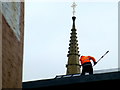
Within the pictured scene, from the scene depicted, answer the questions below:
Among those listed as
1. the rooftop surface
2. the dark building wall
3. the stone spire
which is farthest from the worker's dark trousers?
the stone spire

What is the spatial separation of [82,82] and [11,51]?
266 centimetres

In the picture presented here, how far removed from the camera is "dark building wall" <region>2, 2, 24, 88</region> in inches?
242

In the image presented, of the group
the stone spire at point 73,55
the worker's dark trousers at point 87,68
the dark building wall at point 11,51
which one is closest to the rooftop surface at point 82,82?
the dark building wall at point 11,51

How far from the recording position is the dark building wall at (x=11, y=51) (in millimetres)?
6137

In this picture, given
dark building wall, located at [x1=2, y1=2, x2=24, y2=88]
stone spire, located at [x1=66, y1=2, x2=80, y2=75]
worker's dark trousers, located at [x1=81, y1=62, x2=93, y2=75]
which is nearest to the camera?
dark building wall, located at [x1=2, y1=2, x2=24, y2=88]

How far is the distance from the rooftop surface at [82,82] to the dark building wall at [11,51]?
168 cm

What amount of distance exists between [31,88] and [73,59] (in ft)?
107

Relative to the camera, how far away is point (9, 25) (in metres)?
6.77

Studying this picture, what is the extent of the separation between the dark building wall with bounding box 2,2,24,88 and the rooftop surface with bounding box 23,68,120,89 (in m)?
1.68

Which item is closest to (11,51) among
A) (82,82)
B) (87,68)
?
(82,82)

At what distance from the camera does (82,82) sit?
8641 millimetres

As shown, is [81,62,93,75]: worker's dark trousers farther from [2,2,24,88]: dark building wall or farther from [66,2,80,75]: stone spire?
[66,2,80,75]: stone spire

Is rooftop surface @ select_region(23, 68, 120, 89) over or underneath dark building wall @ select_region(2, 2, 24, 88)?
underneath

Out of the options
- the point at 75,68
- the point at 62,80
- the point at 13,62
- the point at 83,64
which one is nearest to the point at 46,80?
the point at 62,80
